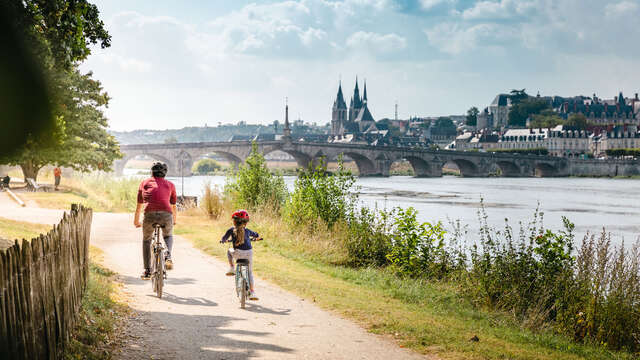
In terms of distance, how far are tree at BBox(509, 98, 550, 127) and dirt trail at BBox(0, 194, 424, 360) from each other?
165023mm

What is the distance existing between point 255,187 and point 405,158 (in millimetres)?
80098

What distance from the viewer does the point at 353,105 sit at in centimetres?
19912

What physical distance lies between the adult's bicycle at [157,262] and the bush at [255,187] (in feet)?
42.3

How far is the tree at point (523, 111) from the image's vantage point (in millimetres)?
167250

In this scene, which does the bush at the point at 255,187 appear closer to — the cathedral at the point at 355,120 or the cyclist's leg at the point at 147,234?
the cyclist's leg at the point at 147,234

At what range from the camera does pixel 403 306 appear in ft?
31.2

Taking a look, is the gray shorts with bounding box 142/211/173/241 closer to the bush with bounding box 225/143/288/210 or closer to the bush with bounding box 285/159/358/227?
the bush with bounding box 285/159/358/227

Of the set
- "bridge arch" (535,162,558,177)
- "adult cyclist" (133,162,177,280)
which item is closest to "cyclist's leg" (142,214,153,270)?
"adult cyclist" (133,162,177,280)

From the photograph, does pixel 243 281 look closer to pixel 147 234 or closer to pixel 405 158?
pixel 147 234

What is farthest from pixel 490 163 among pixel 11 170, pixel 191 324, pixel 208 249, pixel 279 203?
pixel 191 324

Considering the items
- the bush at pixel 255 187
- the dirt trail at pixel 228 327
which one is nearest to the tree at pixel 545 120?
the bush at pixel 255 187

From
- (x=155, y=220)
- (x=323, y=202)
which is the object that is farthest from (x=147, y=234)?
(x=323, y=202)

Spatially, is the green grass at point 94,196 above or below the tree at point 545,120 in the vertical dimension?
below

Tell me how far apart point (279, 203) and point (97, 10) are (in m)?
12.1
